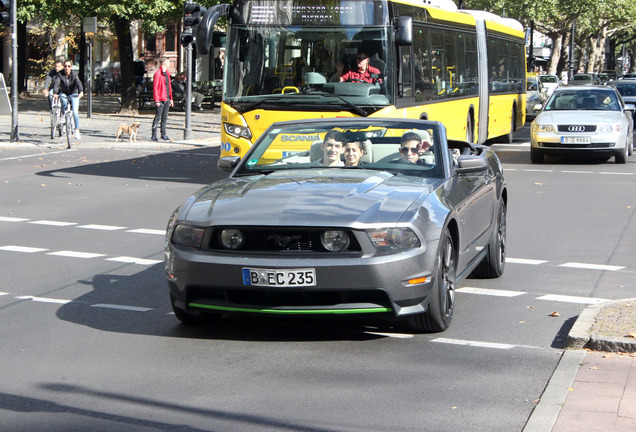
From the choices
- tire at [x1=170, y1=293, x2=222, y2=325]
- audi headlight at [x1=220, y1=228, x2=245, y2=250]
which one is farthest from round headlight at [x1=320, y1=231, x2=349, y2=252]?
tire at [x1=170, y1=293, x2=222, y2=325]

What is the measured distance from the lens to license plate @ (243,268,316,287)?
6.15m

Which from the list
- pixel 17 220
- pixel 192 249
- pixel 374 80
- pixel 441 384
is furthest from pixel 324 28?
pixel 441 384

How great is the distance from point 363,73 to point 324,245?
9.83m

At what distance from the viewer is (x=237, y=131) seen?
636 inches

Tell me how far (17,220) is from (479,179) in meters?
6.50

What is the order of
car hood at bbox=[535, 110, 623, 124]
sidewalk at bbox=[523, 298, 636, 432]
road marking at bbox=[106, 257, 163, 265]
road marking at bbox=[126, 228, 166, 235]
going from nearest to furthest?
sidewalk at bbox=[523, 298, 636, 432]
road marking at bbox=[106, 257, 163, 265]
road marking at bbox=[126, 228, 166, 235]
car hood at bbox=[535, 110, 623, 124]

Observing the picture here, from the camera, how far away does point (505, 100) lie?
2656 cm

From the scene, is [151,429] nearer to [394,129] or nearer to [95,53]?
[394,129]

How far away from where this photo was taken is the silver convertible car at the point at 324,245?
6.19 m

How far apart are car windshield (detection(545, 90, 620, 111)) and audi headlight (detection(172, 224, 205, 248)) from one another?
17058mm

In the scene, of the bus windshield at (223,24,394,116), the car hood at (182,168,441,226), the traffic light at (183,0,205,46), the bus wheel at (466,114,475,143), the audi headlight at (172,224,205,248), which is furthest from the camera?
the traffic light at (183,0,205,46)

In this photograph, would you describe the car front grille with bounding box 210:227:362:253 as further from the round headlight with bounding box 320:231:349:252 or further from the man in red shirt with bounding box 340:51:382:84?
the man in red shirt with bounding box 340:51:382:84

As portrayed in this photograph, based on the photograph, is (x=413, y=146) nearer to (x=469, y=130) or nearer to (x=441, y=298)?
(x=441, y=298)

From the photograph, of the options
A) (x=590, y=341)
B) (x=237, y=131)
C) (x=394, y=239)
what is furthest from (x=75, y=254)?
(x=237, y=131)
